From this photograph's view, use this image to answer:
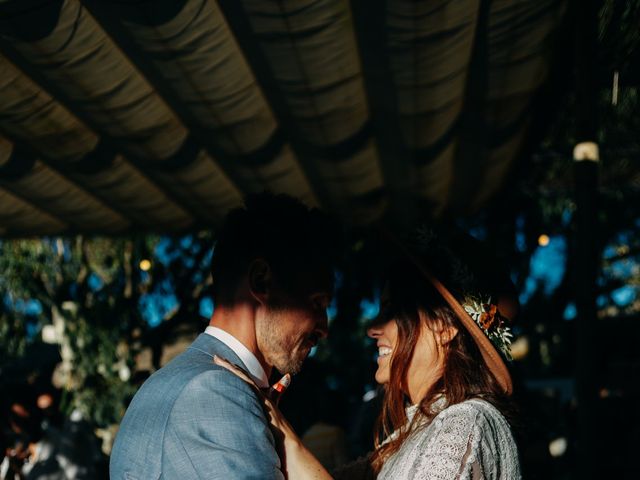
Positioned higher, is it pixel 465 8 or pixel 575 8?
pixel 465 8

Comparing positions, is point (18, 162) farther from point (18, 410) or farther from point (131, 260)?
point (131, 260)

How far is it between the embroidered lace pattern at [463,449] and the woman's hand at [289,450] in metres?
0.23

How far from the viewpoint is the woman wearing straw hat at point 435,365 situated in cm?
230

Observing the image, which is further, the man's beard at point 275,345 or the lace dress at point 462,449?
the man's beard at point 275,345

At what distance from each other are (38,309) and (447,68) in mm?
9797

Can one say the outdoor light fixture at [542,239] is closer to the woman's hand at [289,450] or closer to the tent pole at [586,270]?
the tent pole at [586,270]

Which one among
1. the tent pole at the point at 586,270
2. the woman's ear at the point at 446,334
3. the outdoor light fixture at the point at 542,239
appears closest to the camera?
the woman's ear at the point at 446,334

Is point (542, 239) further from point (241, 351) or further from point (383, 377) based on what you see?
point (241, 351)

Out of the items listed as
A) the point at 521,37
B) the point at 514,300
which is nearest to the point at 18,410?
the point at 521,37

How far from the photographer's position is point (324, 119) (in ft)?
18.4

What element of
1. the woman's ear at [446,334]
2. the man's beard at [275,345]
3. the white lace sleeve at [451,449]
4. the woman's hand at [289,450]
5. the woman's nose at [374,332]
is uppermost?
the man's beard at [275,345]

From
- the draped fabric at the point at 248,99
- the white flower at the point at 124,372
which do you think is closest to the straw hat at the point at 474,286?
the draped fabric at the point at 248,99

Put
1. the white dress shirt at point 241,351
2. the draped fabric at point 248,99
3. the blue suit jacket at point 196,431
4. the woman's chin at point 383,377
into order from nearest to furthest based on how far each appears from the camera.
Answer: the blue suit jacket at point 196,431, the white dress shirt at point 241,351, the woman's chin at point 383,377, the draped fabric at point 248,99

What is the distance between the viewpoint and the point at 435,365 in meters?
2.66
